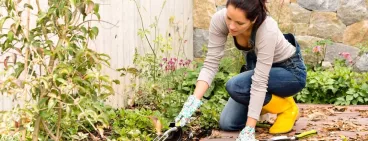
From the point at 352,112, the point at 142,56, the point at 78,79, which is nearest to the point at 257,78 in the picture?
the point at 78,79

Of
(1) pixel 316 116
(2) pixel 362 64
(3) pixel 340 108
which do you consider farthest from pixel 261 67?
(2) pixel 362 64

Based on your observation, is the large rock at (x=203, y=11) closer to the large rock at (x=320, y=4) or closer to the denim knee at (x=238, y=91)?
the large rock at (x=320, y=4)

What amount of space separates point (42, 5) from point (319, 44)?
3.31 metres

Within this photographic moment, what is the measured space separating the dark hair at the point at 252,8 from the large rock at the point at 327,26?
132 inches

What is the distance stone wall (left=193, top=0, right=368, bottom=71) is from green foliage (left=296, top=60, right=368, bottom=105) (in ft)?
3.12

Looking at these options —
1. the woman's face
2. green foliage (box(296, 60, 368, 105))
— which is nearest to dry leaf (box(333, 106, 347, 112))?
green foliage (box(296, 60, 368, 105))

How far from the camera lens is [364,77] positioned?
6.20 meters

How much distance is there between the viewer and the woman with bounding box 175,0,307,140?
3764 mm

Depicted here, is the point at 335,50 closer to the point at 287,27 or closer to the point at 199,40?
the point at 287,27

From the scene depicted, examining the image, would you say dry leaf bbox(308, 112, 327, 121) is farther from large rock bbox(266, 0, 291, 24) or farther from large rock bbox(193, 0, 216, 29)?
large rock bbox(193, 0, 216, 29)

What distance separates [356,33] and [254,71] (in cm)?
325

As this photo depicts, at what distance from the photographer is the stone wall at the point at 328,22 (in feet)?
23.0

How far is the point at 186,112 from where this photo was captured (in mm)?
3684

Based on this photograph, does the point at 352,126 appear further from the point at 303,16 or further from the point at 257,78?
the point at 303,16
